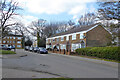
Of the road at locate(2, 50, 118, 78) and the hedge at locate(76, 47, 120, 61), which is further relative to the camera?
the hedge at locate(76, 47, 120, 61)

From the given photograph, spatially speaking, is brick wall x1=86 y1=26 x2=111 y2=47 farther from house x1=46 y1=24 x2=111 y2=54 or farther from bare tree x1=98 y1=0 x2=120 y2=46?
bare tree x1=98 y1=0 x2=120 y2=46

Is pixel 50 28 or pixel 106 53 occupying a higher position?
pixel 50 28

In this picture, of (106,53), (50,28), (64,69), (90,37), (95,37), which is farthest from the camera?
(50,28)

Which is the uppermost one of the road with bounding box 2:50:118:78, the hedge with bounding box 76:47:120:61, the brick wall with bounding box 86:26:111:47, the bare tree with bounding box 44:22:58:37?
the bare tree with bounding box 44:22:58:37

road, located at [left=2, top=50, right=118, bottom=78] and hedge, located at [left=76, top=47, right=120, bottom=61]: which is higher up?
hedge, located at [left=76, top=47, right=120, bottom=61]

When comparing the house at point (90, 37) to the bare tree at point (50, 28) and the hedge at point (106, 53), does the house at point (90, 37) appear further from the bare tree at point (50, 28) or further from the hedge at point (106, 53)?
the bare tree at point (50, 28)

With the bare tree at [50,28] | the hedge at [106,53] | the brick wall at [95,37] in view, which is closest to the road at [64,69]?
the hedge at [106,53]

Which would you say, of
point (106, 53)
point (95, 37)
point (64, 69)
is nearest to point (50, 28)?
point (95, 37)

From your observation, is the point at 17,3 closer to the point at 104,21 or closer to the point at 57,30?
the point at 104,21

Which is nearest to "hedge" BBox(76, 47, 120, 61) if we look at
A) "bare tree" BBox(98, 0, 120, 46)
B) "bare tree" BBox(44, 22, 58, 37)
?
"bare tree" BBox(98, 0, 120, 46)

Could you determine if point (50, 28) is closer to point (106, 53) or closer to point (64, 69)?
point (106, 53)

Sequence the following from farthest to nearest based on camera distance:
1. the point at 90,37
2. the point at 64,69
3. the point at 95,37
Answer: the point at 95,37 → the point at 90,37 → the point at 64,69

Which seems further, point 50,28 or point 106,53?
point 50,28

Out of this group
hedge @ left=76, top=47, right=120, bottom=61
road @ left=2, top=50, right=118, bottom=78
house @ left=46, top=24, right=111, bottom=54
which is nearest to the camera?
road @ left=2, top=50, right=118, bottom=78
